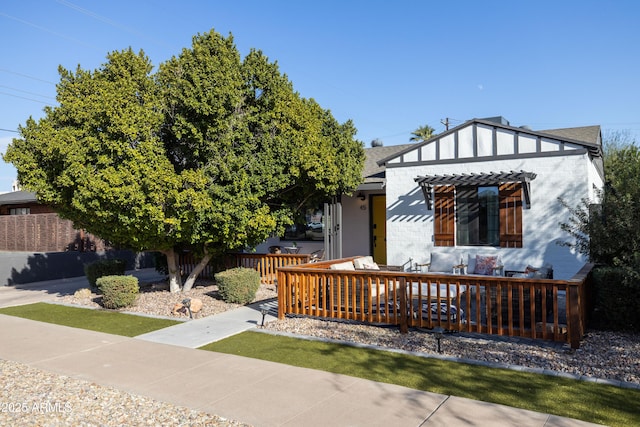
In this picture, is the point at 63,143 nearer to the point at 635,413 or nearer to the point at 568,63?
the point at 635,413

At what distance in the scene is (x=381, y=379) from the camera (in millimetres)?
4777

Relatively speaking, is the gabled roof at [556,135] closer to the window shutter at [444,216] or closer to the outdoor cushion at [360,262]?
the window shutter at [444,216]

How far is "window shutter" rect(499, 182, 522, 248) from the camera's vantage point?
10117 mm

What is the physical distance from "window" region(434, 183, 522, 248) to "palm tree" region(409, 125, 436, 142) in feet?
79.7

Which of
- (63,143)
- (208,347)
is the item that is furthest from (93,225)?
(208,347)

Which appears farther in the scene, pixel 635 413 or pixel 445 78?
pixel 445 78

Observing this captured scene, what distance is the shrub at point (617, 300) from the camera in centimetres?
630

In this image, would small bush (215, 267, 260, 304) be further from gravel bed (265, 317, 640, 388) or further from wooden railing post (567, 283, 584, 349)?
wooden railing post (567, 283, 584, 349)

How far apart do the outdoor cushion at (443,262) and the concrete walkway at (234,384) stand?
5.36 m

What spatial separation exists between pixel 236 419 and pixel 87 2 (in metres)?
15.2

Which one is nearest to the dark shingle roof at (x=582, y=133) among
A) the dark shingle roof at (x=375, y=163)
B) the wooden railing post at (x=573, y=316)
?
the dark shingle roof at (x=375, y=163)

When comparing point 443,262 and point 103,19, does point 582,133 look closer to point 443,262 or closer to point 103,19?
point 443,262

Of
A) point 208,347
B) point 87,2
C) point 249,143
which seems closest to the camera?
point 208,347

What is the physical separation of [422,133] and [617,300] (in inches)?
1166
